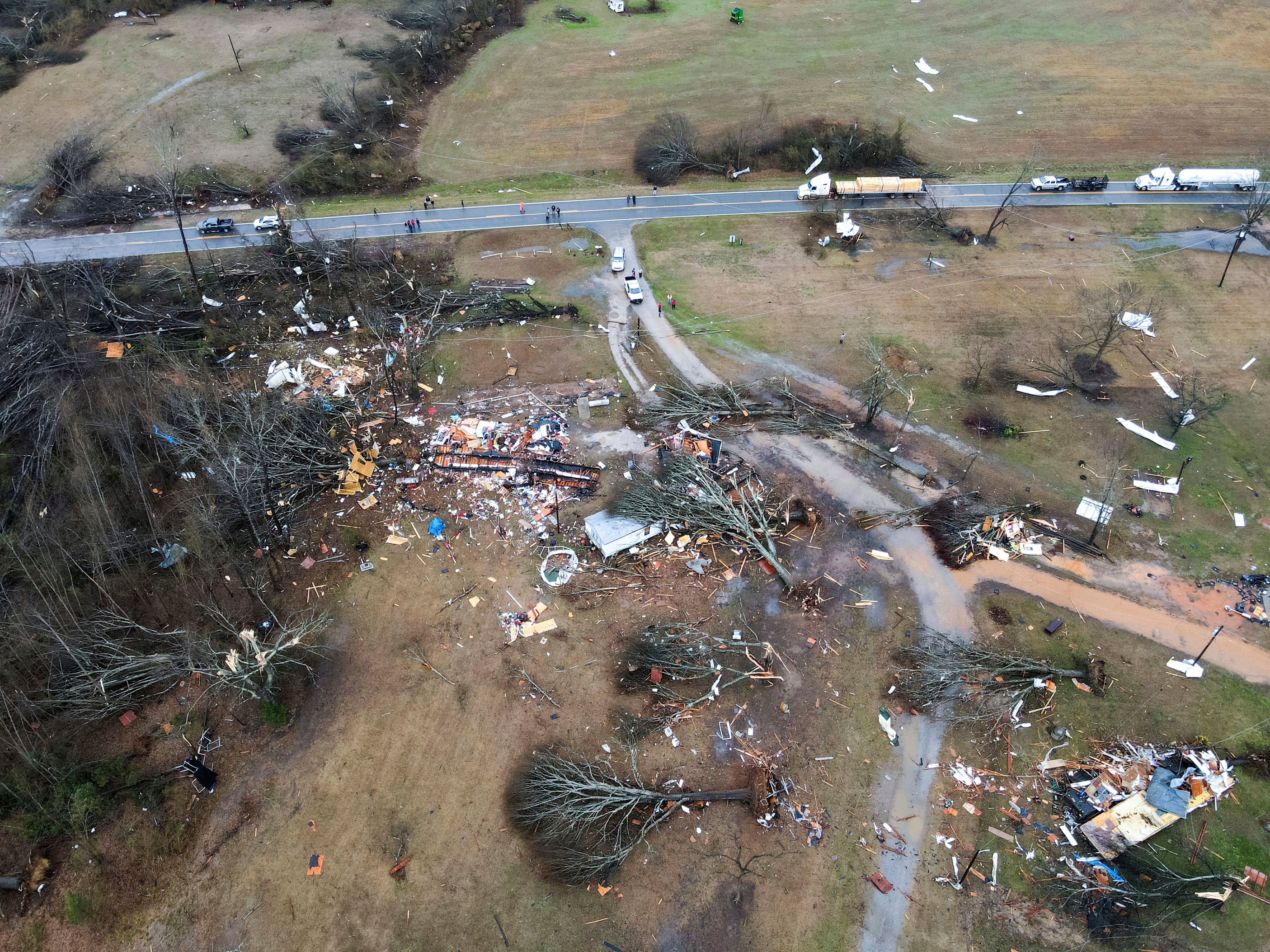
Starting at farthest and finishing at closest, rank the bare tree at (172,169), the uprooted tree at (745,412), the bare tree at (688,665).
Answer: the bare tree at (172,169) → the uprooted tree at (745,412) → the bare tree at (688,665)

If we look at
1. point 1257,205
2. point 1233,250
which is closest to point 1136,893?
point 1233,250

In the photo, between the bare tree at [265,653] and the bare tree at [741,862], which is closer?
the bare tree at [741,862]

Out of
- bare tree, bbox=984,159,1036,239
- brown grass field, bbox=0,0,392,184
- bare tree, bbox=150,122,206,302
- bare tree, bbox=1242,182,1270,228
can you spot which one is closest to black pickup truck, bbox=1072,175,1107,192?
bare tree, bbox=984,159,1036,239

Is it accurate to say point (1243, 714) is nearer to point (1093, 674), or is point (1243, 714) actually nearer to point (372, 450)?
point (1093, 674)

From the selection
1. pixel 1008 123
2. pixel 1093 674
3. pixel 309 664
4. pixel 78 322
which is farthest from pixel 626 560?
pixel 1008 123

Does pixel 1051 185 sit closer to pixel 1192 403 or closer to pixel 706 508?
pixel 1192 403

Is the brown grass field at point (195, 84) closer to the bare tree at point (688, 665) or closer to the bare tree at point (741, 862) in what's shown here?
the bare tree at point (688, 665)

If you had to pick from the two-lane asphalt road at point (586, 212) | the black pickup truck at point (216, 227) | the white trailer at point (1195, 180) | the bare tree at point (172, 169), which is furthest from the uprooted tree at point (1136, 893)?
the black pickup truck at point (216, 227)
